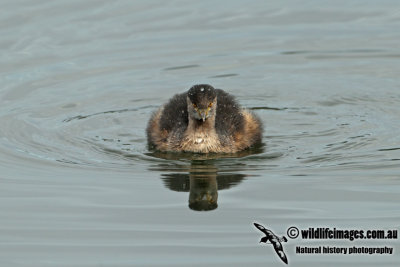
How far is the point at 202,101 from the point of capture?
13914 mm

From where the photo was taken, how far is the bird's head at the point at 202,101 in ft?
45.7

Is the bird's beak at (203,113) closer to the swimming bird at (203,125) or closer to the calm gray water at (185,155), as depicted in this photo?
the swimming bird at (203,125)

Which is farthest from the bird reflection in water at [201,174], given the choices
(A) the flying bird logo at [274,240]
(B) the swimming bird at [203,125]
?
(A) the flying bird logo at [274,240]

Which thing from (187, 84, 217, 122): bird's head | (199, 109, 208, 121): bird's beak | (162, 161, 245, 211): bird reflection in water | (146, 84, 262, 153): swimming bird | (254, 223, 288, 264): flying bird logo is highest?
(187, 84, 217, 122): bird's head

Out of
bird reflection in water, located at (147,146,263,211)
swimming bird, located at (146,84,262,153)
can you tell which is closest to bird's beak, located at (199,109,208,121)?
swimming bird, located at (146,84,262,153)

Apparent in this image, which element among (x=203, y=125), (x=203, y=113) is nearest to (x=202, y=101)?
(x=203, y=113)

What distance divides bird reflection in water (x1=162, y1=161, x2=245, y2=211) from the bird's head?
2.45 feet

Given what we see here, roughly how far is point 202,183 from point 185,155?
1.47 meters

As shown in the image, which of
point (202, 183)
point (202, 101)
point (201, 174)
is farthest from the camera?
point (202, 101)

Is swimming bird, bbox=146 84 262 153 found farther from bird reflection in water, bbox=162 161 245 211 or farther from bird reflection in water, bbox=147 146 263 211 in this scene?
bird reflection in water, bbox=162 161 245 211

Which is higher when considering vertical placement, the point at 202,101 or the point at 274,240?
the point at 202,101

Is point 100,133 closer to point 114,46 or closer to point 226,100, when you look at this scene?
point 226,100

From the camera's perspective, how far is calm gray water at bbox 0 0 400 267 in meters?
10.9

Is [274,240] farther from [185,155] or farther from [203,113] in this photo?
[185,155]
